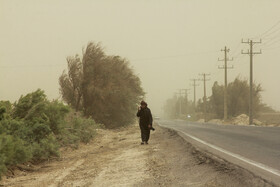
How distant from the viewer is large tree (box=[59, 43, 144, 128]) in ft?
116

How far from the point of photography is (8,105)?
1631 cm

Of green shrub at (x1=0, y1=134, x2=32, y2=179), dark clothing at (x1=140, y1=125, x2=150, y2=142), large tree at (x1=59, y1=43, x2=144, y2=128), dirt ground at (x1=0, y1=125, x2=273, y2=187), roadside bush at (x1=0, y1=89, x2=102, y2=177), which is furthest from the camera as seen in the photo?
large tree at (x1=59, y1=43, x2=144, y2=128)

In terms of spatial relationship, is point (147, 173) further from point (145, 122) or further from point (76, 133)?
point (76, 133)

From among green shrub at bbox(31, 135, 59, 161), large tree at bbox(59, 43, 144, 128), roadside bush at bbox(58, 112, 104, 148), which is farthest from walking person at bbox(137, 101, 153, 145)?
large tree at bbox(59, 43, 144, 128)


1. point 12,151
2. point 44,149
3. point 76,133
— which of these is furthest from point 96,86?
point 12,151

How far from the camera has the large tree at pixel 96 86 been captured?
116 feet

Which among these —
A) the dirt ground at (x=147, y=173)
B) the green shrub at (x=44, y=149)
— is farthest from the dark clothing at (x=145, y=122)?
the dirt ground at (x=147, y=173)

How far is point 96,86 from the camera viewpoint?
35188 millimetres

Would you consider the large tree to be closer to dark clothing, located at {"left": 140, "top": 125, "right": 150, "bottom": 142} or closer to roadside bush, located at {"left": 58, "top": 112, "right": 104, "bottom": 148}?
roadside bush, located at {"left": 58, "top": 112, "right": 104, "bottom": 148}

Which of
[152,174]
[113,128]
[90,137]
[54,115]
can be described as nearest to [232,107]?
[113,128]

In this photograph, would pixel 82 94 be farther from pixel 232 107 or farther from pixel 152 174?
pixel 232 107

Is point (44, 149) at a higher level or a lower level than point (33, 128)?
lower

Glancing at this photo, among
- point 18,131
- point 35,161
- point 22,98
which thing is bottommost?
point 35,161

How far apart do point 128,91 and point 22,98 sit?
20881mm
